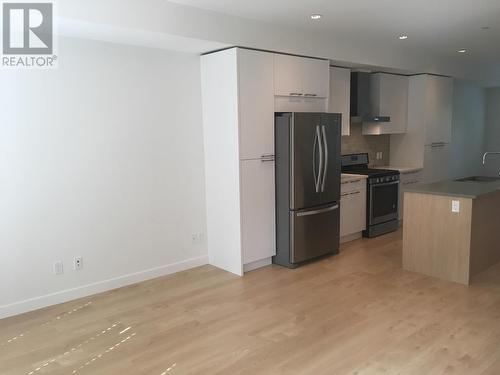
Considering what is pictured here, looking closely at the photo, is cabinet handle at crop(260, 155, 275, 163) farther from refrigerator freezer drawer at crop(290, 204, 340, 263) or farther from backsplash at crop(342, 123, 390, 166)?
backsplash at crop(342, 123, 390, 166)

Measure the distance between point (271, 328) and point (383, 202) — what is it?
3358mm

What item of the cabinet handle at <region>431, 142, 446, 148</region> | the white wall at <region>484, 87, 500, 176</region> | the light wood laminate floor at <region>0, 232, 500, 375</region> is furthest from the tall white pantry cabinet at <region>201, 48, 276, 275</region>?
the white wall at <region>484, 87, 500, 176</region>

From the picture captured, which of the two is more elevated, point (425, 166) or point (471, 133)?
point (471, 133)

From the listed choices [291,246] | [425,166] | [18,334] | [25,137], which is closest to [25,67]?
[25,137]

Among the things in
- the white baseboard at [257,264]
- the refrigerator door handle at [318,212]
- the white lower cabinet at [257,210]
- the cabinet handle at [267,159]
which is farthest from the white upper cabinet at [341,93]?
the white baseboard at [257,264]

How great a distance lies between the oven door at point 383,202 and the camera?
5.87 metres

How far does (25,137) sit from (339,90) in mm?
3856

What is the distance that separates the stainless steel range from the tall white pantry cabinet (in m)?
1.79

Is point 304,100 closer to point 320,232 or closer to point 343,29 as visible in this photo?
point 343,29

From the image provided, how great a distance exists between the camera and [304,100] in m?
4.89

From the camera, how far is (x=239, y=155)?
170 inches

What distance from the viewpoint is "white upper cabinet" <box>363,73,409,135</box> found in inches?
248

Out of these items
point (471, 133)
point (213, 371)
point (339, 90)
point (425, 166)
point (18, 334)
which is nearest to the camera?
point (213, 371)

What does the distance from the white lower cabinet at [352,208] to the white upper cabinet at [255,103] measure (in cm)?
148
